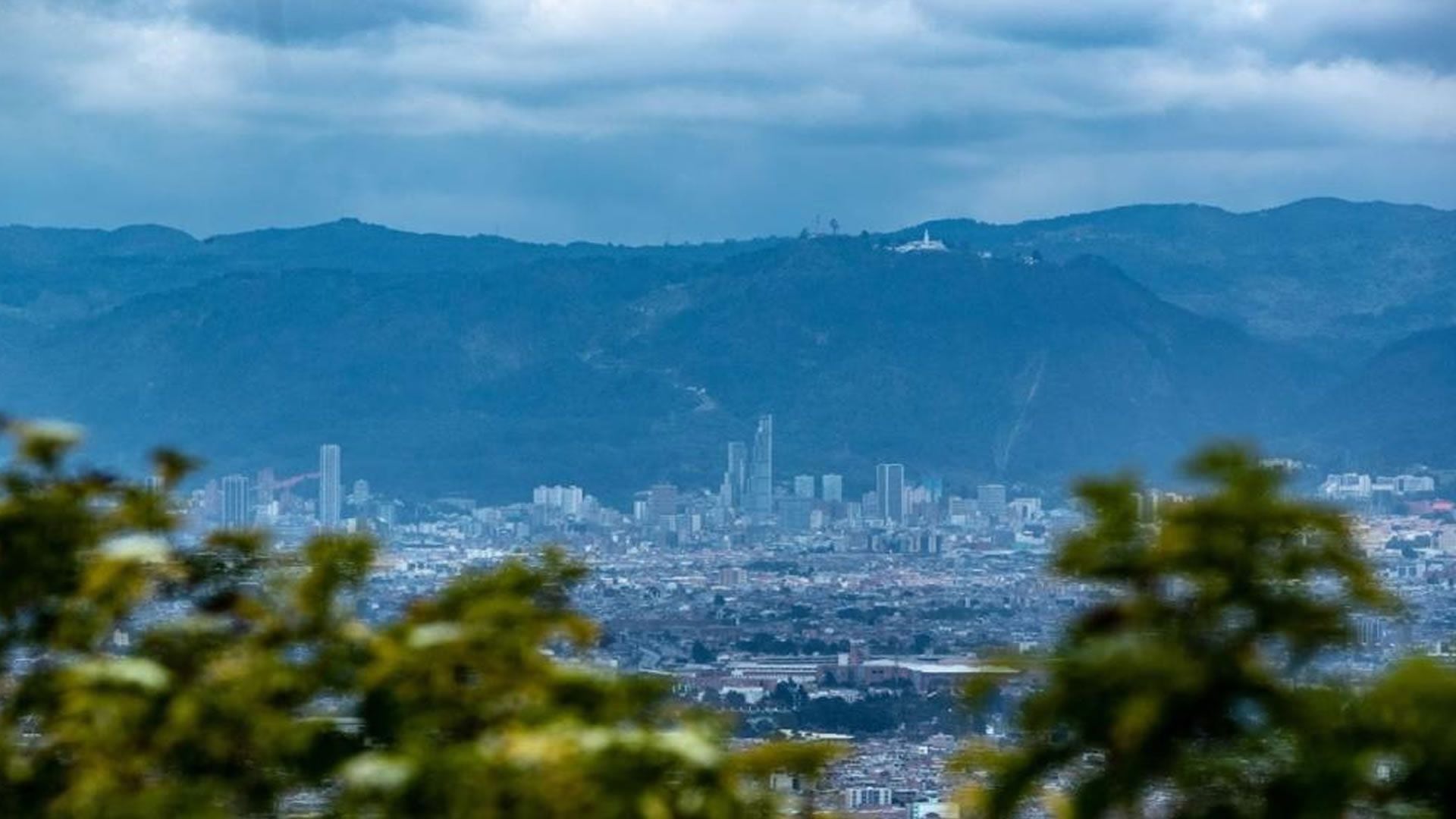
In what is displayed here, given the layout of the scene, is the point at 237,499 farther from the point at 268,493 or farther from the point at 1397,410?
the point at 1397,410

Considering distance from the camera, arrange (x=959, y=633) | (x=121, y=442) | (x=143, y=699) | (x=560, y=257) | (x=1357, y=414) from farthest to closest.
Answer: (x=560, y=257), (x=121, y=442), (x=1357, y=414), (x=959, y=633), (x=143, y=699)

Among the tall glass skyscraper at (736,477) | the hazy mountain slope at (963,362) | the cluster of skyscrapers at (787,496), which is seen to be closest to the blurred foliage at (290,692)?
the hazy mountain slope at (963,362)

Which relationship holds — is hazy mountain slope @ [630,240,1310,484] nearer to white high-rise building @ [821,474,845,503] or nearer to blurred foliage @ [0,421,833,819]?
white high-rise building @ [821,474,845,503]

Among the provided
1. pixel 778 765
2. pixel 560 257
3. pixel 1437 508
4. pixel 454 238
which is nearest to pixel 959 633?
pixel 1437 508

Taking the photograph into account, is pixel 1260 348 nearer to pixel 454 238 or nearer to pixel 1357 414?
pixel 1357 414

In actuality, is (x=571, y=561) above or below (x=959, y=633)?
above

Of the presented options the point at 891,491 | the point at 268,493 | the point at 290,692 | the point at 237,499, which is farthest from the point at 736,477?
the point at 290,692

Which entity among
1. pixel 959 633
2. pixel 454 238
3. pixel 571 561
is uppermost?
pixel 454 238

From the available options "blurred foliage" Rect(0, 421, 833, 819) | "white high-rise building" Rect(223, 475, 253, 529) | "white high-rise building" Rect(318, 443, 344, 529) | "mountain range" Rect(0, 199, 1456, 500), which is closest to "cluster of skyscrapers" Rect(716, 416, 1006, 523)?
"mountain range" Rect(0, 199, 1456, 500)

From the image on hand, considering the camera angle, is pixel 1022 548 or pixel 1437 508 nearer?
pixel 1437 508
